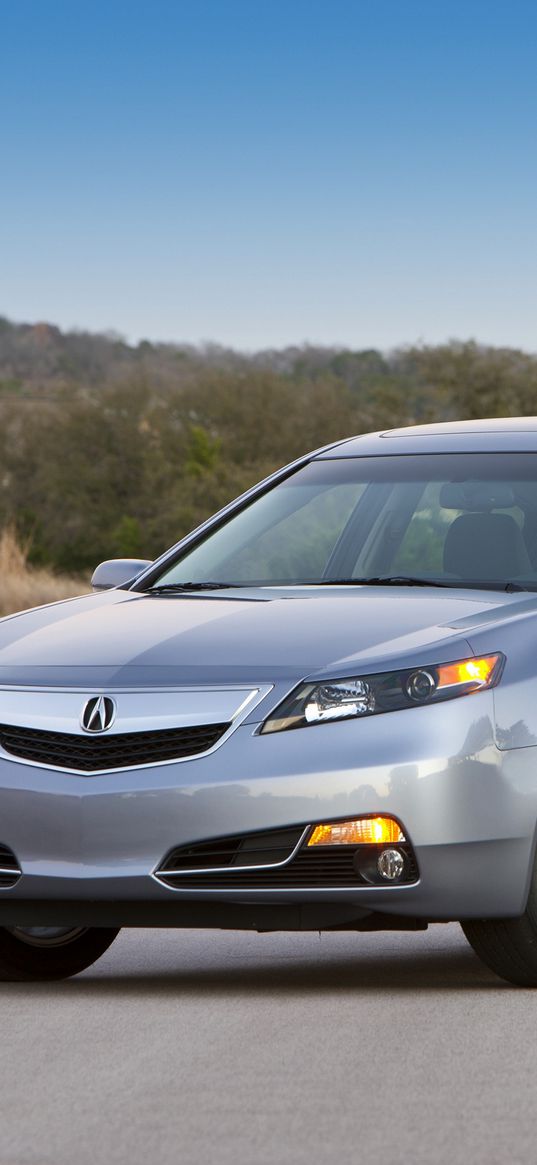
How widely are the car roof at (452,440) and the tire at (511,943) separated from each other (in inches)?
76.5

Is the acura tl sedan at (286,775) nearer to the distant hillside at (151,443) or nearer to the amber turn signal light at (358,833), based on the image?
the amber turn signal light at (358,833)

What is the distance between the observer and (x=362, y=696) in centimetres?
626

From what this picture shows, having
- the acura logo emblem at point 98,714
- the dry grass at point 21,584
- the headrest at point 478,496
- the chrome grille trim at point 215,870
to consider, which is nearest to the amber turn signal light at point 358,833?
the chrome grille trim at point 215,870

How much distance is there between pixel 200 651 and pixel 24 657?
597 mm

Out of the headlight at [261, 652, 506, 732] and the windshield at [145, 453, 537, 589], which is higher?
the windshield at [145, 453, 537, 589]

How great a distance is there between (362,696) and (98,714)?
76 centimetres

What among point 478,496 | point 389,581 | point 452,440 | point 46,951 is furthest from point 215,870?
point 452,440

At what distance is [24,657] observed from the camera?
6805mm

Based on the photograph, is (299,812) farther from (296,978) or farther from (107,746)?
(296,978)

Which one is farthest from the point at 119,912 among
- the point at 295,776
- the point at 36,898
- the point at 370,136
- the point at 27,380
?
the point at 27,380

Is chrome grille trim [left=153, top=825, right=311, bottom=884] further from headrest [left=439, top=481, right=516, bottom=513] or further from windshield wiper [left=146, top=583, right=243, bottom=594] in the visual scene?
headrest [left=439, top=481, right=516, bottom=513]

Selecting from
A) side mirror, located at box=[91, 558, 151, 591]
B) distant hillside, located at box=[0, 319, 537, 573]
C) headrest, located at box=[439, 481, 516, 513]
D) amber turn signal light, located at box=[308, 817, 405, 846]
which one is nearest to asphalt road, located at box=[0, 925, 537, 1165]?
amber turn signal light, located at box=[308, 817, 405, 846]

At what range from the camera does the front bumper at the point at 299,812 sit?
20.3 feet

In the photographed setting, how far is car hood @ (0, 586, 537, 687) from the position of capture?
251 inches
